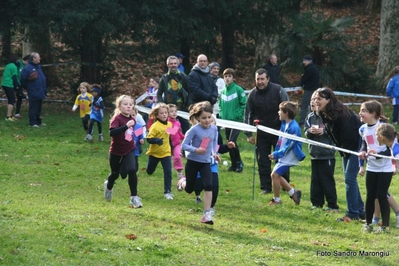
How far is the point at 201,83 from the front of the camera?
15477mm

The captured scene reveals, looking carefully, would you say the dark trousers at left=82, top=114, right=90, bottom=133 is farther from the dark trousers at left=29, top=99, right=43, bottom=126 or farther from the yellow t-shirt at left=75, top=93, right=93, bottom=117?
the dark trousers at left=29, top=99, right=43, bottom=126

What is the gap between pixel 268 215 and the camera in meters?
11.5

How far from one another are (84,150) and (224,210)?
21.4 feet

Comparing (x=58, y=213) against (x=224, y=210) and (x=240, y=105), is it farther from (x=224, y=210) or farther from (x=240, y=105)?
(x=240, y=105)

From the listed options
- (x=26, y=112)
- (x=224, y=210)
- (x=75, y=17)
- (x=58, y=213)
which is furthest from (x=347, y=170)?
(x=26, y=112)

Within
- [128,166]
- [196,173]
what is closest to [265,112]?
[196,173]

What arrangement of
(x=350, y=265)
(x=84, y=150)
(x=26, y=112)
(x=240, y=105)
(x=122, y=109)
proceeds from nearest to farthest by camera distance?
(x=350, y=265) < (x=122, y=109) < (x=240, y=105) < (x=84, y=150) < (x=26, y=112)

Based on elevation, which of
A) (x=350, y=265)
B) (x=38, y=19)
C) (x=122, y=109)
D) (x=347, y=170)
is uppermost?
(x=38, y=19)

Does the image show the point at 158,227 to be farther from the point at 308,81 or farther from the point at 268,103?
the point at 308,81

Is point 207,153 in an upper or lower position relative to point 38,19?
lower

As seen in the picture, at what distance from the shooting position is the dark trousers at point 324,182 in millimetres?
12031

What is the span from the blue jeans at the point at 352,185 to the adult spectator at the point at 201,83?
4816 millimetres

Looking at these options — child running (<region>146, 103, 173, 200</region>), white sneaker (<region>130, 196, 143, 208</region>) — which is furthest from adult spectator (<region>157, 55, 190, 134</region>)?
white sneaker (<region>130, 196, 143, 208</region>)

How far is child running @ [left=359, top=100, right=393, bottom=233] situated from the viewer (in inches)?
400
